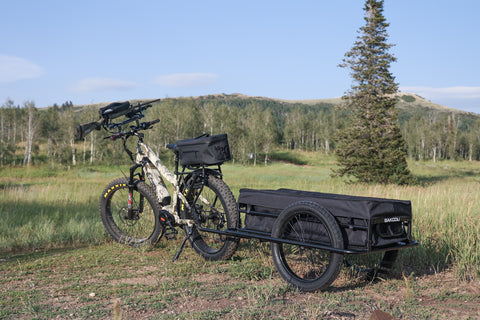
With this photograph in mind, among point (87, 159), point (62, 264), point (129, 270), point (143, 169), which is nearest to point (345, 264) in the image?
point (129, 270)

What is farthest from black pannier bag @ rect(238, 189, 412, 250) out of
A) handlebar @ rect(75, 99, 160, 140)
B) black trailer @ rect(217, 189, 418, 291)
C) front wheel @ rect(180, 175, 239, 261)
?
handlebar @ rect(75, 99, 160, 140)

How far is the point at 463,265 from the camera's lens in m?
4.80

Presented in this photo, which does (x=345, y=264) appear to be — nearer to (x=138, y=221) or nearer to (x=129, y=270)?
(x=129, y=270)

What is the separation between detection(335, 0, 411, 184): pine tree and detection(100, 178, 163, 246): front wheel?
2266cm

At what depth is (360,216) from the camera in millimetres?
3773

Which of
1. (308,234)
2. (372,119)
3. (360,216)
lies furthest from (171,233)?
(372,119)

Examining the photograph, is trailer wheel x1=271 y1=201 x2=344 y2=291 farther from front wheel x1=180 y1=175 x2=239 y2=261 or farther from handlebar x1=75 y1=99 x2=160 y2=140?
handlebar x1=75 y1=99 x2=160 y2=140

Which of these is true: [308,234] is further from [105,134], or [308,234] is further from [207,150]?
[105,134]

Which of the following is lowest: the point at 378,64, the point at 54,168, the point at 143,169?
the point at 54,168

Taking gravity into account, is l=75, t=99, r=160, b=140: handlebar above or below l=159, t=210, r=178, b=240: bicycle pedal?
above

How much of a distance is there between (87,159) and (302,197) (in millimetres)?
65552

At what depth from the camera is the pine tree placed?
89.6ft

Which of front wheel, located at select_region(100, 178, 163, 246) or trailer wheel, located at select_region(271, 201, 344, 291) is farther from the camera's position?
front wheel, located at select_region(100, 178, 163, 246)

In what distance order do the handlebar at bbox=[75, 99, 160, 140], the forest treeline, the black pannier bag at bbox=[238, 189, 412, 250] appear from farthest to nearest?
the forest treeline < the handlebar at bbox=[75, 99, 160, 140] < the black pannier bag at bbox=[238, 189, 412, 250]
